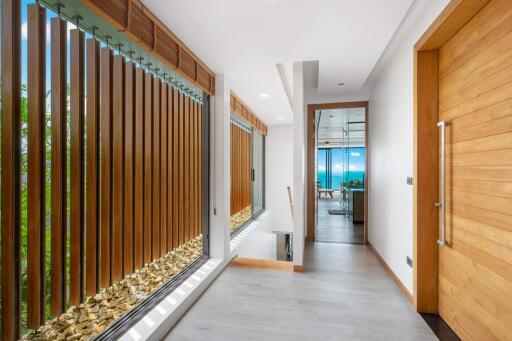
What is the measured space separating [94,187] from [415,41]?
110 inches

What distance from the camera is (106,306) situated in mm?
1907

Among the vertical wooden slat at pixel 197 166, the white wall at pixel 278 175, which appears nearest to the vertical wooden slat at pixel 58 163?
the vertical wooden slat at pixel 197 166

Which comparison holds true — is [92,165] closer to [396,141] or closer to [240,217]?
[396,141]

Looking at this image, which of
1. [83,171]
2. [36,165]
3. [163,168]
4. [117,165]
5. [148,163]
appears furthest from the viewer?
[163,168]

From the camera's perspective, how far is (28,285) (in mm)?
1282

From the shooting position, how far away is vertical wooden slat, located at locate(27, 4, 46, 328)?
50.1 inches

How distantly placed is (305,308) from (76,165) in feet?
6.78

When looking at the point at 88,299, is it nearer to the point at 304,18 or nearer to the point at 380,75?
the point at 304,18

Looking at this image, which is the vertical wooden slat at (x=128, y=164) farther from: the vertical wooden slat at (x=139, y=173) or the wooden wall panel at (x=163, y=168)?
the wooden wall panel at (x=163, y=168)

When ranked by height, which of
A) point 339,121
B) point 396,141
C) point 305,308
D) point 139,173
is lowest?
point 305,308

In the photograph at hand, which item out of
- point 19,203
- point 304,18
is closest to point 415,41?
point 304,18

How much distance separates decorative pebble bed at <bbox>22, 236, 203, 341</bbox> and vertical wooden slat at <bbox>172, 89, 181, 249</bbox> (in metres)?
0.35

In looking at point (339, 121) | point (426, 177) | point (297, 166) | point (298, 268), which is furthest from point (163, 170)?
point (339, 121)

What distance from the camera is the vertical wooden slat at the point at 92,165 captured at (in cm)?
160
